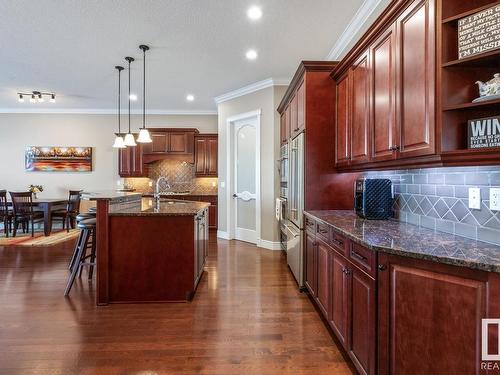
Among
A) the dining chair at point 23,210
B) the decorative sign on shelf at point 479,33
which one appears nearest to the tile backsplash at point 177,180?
the dining chair at point 23,210

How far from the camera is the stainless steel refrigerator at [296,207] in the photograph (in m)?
3.14

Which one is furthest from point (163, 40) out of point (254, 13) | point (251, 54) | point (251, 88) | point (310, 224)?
point (310, 224)

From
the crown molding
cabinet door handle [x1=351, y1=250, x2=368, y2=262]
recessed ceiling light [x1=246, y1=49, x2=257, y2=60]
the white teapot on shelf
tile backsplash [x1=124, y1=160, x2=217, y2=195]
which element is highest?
recessed ceiling light [x1=246, y1=49, x2=257, y2=60]

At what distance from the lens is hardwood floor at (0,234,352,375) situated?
1.90 metres

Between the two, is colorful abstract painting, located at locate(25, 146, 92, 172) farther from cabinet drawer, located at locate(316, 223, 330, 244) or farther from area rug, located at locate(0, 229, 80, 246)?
cabinet drawer, located at locate(316, 223, 330, 244)

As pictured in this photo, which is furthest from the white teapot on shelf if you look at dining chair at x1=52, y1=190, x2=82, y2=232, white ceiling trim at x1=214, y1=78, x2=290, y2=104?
dining chair at x1=52, y1=190, x2=82, y2=232

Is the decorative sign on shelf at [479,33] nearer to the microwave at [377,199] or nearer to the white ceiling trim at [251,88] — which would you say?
the microwave at [377,199]

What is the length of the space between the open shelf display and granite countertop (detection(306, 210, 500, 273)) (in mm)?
444

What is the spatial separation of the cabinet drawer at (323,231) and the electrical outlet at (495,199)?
3.39ft

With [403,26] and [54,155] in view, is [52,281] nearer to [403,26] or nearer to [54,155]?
[403,26]

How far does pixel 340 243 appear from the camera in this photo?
6.57ft

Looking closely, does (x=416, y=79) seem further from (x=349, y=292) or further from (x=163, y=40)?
(x=163, y=40)

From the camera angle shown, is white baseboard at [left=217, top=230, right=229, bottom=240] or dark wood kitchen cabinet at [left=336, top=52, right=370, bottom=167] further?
white baseboard at [left=217, top=230, right=229, bottom=240]

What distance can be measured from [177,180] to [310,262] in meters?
5.23
